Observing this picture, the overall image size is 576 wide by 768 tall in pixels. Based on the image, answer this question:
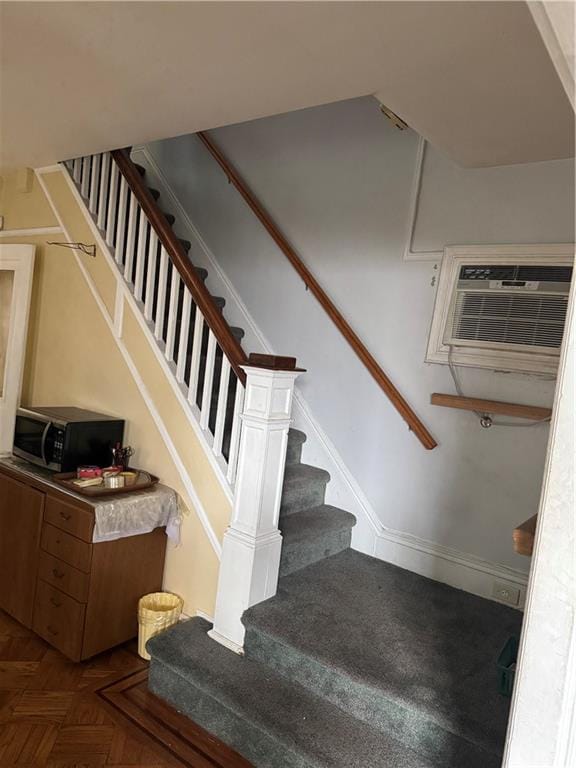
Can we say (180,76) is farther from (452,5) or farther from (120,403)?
(120,403)

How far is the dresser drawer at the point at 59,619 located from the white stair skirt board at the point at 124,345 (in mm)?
651

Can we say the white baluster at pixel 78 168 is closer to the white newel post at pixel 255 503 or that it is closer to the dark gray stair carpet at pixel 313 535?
the white newel post at pixel 255 503

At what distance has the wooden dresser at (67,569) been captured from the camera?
2406mm

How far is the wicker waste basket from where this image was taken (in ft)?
8.05

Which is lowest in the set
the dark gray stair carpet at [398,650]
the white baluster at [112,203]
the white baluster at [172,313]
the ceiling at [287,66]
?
the dark gray stair carpet at [398,650]

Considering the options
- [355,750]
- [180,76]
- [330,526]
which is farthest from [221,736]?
[180,76]

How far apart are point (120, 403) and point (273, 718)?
171 cm

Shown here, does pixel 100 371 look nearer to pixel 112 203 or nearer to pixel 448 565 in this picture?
pixel 112 203

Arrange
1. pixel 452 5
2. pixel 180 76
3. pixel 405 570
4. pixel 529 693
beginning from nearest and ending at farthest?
pixel 529 693, pixel 452 5, pixel 180 76, pixel 405 570

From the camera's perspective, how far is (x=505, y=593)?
8.24 feet

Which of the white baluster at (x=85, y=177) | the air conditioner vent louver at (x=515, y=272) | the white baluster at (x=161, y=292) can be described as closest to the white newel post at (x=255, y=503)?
the white baluster at (x=161, y=292)

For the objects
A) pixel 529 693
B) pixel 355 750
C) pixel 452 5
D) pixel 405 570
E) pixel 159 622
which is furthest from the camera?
pixel 405 570

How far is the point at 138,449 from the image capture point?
9.34 feet

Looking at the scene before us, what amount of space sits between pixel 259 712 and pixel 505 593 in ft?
4.17
